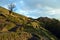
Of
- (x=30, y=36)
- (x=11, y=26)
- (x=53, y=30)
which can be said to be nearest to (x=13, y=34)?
(x=30, y=36)

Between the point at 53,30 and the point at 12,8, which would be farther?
the point at 12,8

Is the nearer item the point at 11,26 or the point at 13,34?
the point at 13,34

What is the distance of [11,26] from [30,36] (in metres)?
16.7

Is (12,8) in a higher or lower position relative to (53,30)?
higher

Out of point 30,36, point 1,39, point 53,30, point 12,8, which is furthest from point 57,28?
point 12,8

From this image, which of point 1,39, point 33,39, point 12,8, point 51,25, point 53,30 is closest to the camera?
point 1,39

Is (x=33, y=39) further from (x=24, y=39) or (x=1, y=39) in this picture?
(x=1, y=39)

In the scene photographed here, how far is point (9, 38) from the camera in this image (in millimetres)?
30594

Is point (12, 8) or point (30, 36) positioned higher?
point (12, 8)

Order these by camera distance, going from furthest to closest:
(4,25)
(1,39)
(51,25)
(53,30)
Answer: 1. (51,25)
2. (53,30)
3. (4,25)
4. (1,39)

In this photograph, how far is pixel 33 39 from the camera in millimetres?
31953

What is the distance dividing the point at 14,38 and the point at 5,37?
138 centimetres

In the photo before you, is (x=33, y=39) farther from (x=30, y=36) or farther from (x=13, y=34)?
(x=13, y=34)

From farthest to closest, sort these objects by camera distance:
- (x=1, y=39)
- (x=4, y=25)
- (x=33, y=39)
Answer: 1. (x=4, y=25)
2. (x=33, y=39)
3. (x=1, y=39)
